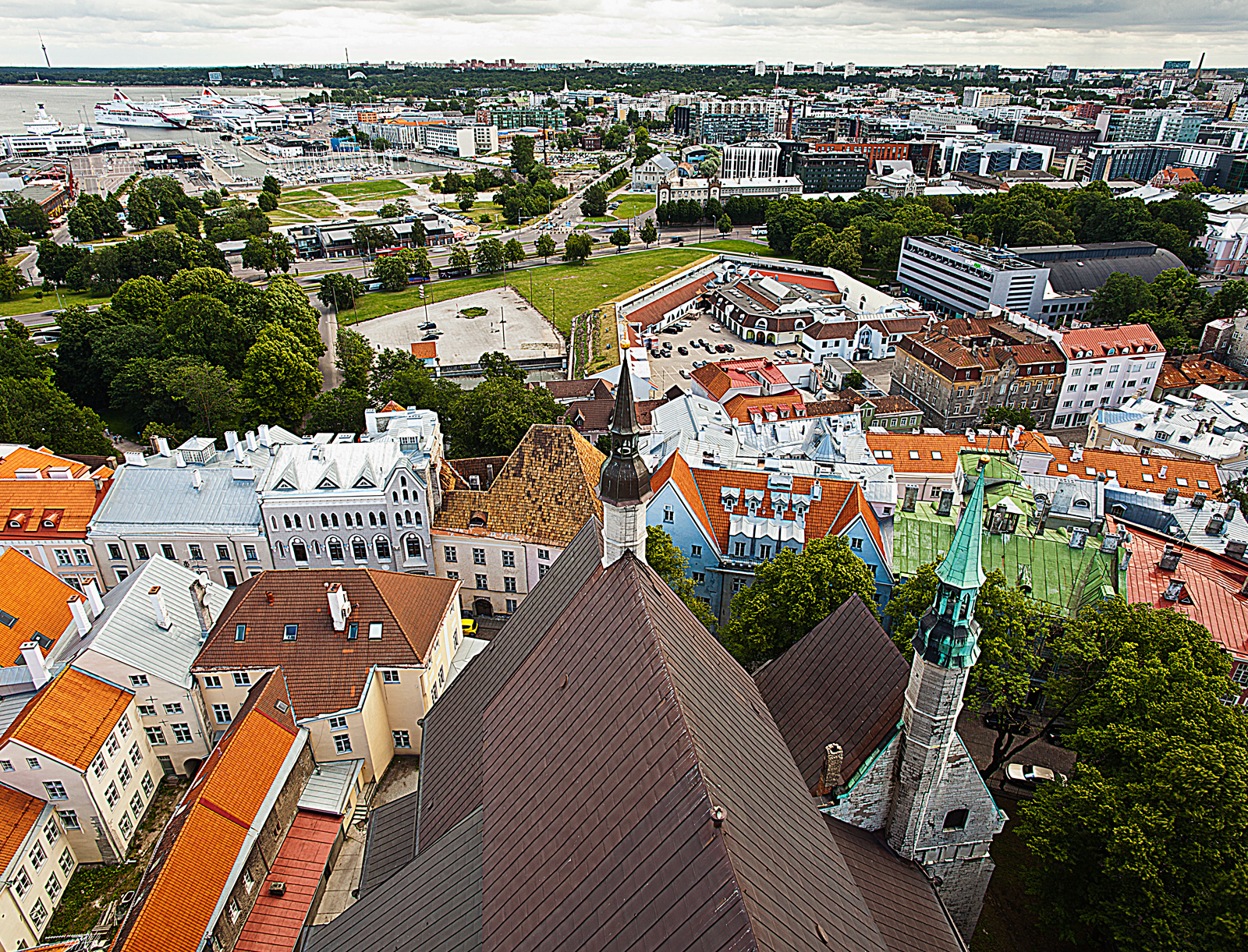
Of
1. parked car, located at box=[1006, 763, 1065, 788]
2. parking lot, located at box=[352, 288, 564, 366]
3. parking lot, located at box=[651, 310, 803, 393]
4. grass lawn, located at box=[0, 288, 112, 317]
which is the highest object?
parked car, located at box=[1006, 763, 1065, 788]

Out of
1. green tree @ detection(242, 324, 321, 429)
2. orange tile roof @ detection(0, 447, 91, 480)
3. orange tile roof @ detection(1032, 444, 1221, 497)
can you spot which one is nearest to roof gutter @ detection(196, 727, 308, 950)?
orange tile roof @ detection(0, 447, 91, 480)

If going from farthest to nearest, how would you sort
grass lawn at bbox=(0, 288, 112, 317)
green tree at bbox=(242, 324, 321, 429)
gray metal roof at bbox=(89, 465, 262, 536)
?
grass lawn at bbox=(0, 288, 112, 317) < green tree at bbox=(242, 324, 321, 429) < gray metal roof at bbox=(89, 465, 262, 536)

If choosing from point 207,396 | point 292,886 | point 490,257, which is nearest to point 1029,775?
point 292,886

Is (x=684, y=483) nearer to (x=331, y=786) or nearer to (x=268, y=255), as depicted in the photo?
(x=331, y=786)

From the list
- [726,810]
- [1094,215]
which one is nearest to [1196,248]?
[1094,215]

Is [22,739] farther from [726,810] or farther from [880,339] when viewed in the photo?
[880,339]

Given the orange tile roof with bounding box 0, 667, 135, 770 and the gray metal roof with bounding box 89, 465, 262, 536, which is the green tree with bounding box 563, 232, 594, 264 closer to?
the gray metal roof with bounding box 89, 465, 262, 536
